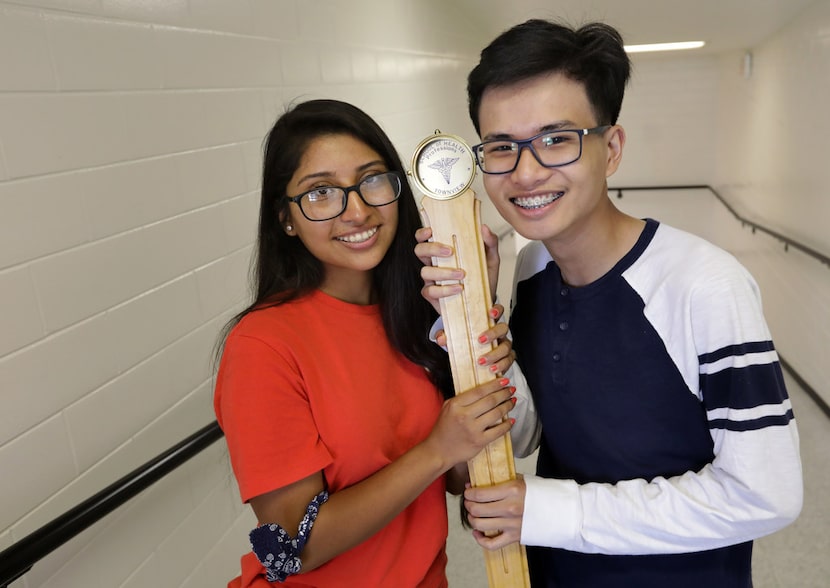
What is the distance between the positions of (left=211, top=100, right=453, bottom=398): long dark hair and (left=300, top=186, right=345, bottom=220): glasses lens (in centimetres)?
7

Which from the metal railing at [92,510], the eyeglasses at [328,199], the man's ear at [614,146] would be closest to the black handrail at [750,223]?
the man's ear at [614,146]

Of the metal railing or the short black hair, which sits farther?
the metal railing

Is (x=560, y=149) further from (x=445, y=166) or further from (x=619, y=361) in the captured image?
(x=619, y=361)

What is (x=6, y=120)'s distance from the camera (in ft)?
4.38

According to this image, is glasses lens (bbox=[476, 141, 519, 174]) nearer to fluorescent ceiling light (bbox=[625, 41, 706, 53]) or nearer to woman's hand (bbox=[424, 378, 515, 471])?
woman's hand (bbox=[424, 378, 515, 471])

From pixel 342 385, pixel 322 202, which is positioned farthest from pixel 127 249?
pixel 342 385

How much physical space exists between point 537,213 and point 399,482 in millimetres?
531

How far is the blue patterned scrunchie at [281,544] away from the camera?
3.42 feet

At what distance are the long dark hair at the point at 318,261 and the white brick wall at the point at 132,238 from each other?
1.47 feet

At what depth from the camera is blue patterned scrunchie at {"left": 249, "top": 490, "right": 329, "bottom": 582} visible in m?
1.04

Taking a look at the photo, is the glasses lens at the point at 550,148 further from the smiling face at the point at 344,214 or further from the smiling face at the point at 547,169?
the smiling face at the point at 344,214

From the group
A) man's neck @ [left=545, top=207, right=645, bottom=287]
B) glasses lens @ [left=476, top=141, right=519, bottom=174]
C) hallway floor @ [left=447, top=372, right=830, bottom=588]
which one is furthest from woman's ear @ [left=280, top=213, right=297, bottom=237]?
hallway floor @ [left=447, top=372, right=830, bottom=588]

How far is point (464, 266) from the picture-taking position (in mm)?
1132

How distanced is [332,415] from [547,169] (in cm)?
58
